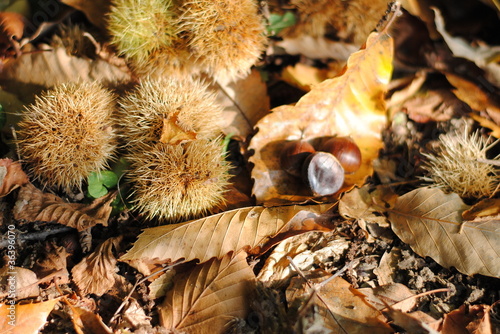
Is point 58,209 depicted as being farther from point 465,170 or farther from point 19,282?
point 465,170

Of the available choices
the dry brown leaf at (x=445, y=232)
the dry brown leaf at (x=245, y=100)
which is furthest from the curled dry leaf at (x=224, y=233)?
the dry brown leaf at (x=245, y=100)

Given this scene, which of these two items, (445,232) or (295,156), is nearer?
(445,232)

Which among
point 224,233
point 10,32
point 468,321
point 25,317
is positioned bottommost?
point 25,317

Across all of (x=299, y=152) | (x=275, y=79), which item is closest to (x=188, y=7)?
(x=275, y=79)

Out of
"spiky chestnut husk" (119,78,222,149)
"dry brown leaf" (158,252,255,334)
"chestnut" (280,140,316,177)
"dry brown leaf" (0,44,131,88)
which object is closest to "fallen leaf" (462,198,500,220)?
"chestnut" (280,140,316,177)

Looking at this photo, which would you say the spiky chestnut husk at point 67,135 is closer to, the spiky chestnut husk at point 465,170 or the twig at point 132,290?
the twig at point 132,290

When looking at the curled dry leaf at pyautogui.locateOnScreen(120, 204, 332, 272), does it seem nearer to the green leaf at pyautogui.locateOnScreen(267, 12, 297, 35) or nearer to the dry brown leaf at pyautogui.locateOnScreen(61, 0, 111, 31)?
the green leaf at pyautogui.locateOnScreen(267, 12, 297, 35)

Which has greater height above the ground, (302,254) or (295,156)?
(295,156)

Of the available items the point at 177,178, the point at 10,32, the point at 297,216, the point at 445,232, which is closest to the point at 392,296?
the point at 445,232

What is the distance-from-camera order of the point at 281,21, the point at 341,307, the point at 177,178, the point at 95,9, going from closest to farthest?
the point at 341,307 → the point at 177,178 → the point at 95,9 → the point at 281,21
